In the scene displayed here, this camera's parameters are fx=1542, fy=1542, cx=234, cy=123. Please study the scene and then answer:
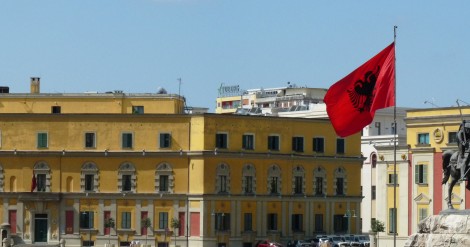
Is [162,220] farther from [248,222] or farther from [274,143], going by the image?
[274,143]

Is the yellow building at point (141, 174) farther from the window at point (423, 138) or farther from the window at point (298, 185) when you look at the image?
the window at point (423, 138)

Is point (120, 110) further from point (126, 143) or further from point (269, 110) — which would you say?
point (269, 110)

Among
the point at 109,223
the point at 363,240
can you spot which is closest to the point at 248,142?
the point at 363,240

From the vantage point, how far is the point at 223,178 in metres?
114

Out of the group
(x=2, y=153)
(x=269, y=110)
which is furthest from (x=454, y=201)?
(x=269, y=110)

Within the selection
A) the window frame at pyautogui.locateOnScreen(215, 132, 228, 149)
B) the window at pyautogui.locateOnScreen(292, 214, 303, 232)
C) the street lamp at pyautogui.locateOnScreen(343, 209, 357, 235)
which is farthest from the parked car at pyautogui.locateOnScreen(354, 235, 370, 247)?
the window frame at pyautogui.locateOnScreen(215, 132, 228, 149)

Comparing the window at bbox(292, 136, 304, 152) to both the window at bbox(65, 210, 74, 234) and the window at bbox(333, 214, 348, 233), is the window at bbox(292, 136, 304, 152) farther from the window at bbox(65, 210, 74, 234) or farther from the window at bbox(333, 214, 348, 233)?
the window at bbox(65, 210, 74, 234)

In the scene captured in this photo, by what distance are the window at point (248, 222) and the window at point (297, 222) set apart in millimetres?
3788

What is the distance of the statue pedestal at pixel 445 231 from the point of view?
47.4m

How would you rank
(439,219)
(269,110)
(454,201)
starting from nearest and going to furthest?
(439,219)
(454,201)
(269,110)

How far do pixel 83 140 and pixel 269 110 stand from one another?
52.7m

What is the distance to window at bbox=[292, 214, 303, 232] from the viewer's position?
117125 millimetres

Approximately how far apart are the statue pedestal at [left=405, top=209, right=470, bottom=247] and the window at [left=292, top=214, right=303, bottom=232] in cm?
6756

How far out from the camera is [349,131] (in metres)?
54.7
